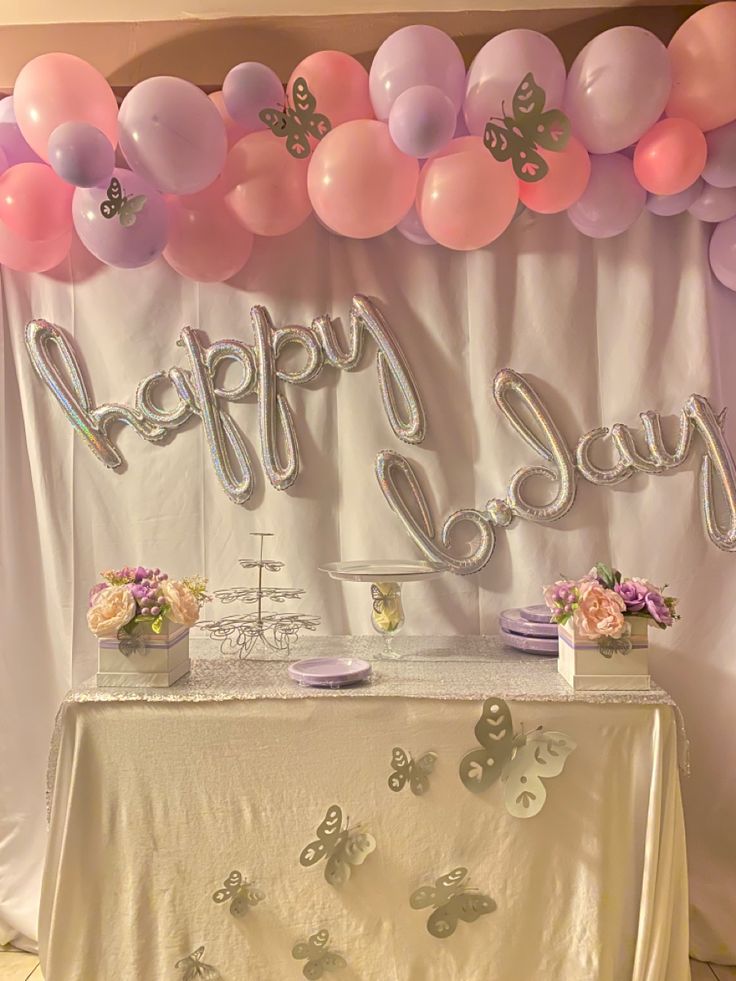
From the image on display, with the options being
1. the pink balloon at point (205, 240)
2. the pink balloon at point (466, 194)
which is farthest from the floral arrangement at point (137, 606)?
the pink balloon at point (466, 194)

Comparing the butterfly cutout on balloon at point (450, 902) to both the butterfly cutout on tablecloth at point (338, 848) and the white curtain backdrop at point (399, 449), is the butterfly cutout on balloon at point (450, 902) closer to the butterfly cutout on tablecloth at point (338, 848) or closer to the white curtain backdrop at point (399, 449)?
the butterfly cutout on tablecloth at point (338, 848)

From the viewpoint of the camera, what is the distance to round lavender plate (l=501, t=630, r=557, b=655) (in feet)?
6.64

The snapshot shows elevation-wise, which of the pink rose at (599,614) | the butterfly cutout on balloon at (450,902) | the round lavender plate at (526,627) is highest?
the pink rose at (599,614)

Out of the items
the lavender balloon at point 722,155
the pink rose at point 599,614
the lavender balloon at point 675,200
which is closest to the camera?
the pink rose at point 599,614

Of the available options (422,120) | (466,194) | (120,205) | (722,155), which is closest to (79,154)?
(120,205)

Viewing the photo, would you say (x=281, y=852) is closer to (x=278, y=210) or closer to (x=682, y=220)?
(x=278, y=210)

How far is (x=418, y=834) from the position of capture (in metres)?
1.78

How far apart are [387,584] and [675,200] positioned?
1207 mm

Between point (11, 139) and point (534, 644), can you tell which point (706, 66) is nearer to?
point (534, 644)

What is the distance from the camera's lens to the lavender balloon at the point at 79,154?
1.77m

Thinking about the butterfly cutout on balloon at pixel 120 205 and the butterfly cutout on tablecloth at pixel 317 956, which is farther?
the butterfly cutout on balloon at pixel 120 205

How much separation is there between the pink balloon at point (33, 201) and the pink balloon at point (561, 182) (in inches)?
44.5

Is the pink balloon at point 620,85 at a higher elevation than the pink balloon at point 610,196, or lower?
higher

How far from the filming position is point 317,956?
5.83ft
